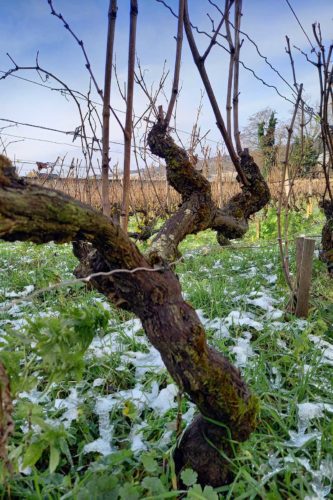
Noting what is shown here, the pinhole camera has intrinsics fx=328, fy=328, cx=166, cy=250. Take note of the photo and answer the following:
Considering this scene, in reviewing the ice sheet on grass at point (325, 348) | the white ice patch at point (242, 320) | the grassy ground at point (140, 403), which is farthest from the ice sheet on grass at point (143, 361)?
the ice sheet on grass at point (325, 348)

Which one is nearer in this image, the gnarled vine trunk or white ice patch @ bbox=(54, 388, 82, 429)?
the gnarled vine trunk

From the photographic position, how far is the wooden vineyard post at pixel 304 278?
2.23 metres

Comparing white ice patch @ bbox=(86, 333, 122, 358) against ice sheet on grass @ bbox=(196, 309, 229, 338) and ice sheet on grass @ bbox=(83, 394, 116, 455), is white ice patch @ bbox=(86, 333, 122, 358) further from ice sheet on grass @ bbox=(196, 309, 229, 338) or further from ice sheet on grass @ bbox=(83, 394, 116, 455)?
ice sheet on grass @ bbox=(196, 309, 229, 338)

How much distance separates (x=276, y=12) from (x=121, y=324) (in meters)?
3.03

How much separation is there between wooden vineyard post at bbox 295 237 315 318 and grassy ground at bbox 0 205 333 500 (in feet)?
0.36

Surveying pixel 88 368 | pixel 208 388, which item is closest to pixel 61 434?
pixel 208 388

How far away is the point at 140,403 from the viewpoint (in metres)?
1.48

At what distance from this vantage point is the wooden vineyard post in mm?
2227

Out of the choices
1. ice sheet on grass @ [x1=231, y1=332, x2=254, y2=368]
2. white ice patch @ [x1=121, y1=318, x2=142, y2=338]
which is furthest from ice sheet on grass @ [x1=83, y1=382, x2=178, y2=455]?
white ice patch @ [x1=121, y1=318, x2=142, y2=338]

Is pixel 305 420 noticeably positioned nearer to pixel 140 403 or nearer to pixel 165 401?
pixel 165 401

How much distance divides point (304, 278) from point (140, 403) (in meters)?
1.42

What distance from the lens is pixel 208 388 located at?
955 mm

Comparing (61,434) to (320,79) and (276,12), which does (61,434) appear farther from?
(276,12)

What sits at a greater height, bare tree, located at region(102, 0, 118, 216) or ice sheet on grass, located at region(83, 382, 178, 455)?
bare tree, located at region(102, 0, 118, 216)
